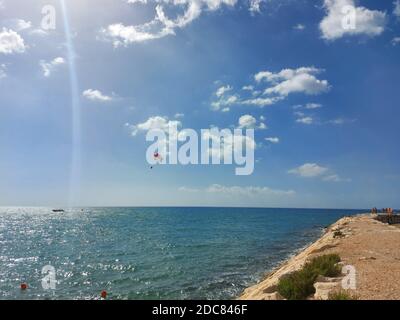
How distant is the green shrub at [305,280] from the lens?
1319 centimetres

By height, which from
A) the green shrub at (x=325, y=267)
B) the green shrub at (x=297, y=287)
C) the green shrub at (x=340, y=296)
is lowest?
the green shrub at (x=297, y=287)

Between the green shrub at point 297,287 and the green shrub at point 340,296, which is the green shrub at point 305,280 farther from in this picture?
the green shrub at point 340,296

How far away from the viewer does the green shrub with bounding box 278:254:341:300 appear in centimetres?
1319

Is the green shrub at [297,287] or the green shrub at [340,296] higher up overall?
the green shrub at [340,296]

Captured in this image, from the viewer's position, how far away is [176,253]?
143ft

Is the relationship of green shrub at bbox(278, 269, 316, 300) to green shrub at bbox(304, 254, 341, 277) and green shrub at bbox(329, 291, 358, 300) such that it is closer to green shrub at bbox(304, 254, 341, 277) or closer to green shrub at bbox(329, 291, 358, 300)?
green shrub at bbox(304, 254, 341, 277)

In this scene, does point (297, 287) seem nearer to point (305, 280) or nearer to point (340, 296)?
point (305, 280)

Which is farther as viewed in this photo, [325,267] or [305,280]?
[325,267]

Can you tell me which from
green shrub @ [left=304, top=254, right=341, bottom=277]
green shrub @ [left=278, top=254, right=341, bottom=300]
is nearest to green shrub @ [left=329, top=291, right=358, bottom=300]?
green shrub @ [left=278, top=254, right=341, bottom=300]

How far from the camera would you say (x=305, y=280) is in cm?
1399

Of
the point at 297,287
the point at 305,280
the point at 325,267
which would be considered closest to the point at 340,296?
the point at 297,287

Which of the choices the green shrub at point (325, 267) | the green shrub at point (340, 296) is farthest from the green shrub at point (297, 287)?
the green shrub at point (340, 296)

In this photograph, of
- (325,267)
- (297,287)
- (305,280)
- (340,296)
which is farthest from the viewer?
→ (325,267)

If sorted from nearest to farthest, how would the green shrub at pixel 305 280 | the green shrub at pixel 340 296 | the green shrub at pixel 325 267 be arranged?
the green shrub at pixel 340 296 < the green shrub at pixel 305 280 < the green shrub at pixel 325 267
